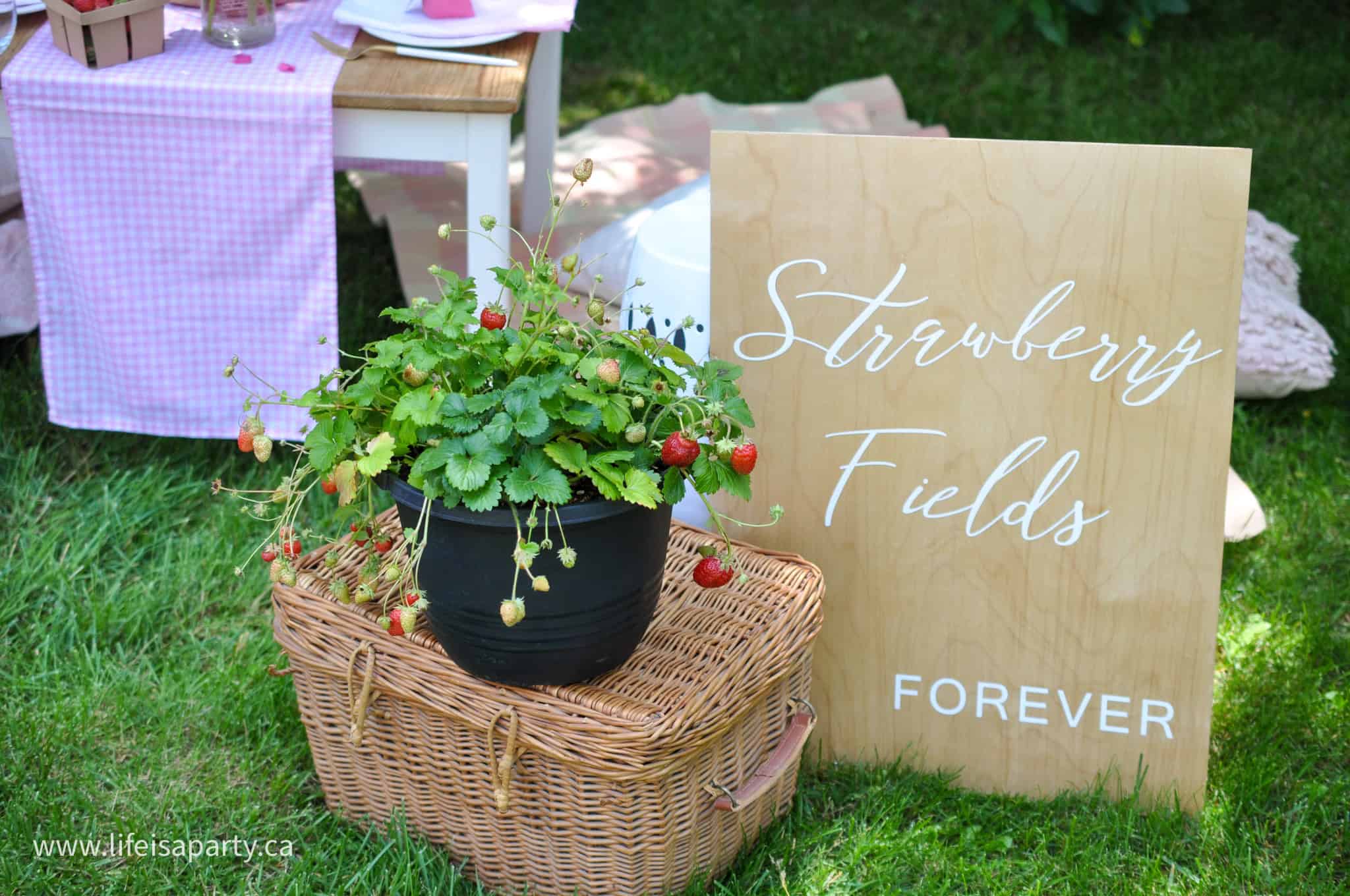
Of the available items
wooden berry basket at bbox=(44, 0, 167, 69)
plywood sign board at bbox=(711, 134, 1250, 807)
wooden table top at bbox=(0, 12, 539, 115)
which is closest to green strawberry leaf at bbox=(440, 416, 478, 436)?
plywood sign board at bbox=(711, 134, 1250, 807)

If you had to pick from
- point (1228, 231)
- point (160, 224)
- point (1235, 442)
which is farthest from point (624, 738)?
point (1235, 442)

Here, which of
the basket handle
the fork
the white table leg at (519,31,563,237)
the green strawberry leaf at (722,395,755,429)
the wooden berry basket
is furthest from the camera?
the white table leg at (519,31,563,237)

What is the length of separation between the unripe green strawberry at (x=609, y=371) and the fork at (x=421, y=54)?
2.89 feet

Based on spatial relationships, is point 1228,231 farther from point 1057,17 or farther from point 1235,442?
point 1057,17

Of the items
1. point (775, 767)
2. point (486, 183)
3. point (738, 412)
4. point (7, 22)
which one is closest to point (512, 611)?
point (738, 412)

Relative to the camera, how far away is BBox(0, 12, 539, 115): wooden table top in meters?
1.88

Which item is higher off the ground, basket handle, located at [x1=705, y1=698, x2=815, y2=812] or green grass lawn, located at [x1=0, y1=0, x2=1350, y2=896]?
basket handle, located at [x1=705, y1=698, x2=815, y2=812]

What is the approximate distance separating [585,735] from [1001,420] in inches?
25.6

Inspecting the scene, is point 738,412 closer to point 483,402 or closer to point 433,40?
point 483,402

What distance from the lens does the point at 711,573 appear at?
140 cm

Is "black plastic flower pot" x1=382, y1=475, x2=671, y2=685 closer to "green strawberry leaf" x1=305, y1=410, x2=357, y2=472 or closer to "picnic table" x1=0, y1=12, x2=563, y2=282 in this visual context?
"green strawberry leaf" x1=305, y1=410, x2=357, y2=472

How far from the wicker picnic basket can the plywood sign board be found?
148 mm

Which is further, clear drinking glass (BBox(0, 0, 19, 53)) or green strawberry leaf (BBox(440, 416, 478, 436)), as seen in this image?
clear drinking glass (BBox(0, 0, 19, 53))

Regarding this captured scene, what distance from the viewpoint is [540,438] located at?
1.30 m
